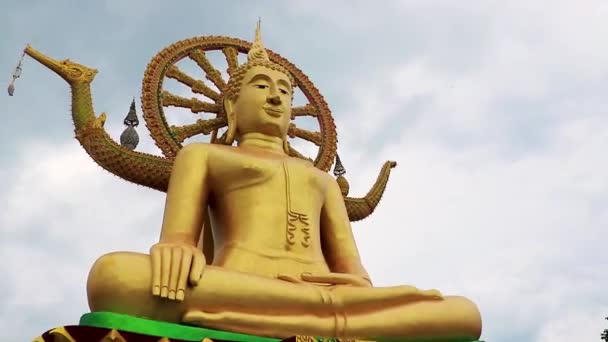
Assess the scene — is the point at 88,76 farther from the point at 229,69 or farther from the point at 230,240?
the point at 230,240

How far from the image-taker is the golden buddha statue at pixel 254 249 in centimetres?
418

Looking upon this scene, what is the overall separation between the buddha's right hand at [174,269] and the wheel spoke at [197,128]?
2.13 metres

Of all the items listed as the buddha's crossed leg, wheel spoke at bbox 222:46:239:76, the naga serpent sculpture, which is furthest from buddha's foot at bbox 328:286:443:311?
wheel spoke at bbox 222:46:239:76

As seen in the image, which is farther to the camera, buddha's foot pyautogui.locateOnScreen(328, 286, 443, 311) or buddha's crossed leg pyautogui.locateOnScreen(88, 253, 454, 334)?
buddha's foot pyautogui.locateOnScreen(328, 286, 443, 311)

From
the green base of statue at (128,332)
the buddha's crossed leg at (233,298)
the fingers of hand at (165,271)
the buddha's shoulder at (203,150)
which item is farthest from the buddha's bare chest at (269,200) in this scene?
the green base of statue at (128,332)

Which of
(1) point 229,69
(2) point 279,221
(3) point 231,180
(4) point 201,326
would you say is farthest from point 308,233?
(1) point 229,69

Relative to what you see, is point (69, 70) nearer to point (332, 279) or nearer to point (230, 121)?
point (230, 121)

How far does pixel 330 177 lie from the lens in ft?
19.8

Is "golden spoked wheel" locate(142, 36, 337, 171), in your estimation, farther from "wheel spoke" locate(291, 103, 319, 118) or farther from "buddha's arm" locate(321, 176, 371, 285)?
"buddha's arm" locate(321, 176, 371, 285)

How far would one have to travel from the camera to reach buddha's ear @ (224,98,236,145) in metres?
6.05

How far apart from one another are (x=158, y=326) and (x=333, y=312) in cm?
104

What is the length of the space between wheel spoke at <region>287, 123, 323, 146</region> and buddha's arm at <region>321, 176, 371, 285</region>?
99 centimetres

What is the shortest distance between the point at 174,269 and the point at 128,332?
19.2 inches

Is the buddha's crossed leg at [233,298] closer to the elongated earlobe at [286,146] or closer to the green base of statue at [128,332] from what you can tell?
the green base of statue at [128,332]
